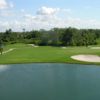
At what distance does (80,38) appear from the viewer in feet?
246

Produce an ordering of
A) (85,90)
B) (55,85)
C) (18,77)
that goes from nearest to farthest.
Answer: (85,90) → (55,85) → (18,77)

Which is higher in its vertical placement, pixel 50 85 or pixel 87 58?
pixel 50 85

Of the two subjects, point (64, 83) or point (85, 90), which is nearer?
point (85, 90)

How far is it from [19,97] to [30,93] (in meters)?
1.32

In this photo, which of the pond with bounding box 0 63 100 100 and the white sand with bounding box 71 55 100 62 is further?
the white sand with bounding box 71 55 100 62

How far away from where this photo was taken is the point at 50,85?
21.3 meters

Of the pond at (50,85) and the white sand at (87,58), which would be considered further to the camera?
the white sand at (87,58)

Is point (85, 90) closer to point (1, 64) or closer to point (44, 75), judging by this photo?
point (44, 75)

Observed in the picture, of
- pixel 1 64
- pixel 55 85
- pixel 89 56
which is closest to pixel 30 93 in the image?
pixel 55 85

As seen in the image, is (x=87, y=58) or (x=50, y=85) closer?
(x=50, y=85)

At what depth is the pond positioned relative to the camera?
17.9 m

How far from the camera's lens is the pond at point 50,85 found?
17.9m

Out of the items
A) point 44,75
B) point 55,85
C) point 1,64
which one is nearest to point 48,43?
point 1,64

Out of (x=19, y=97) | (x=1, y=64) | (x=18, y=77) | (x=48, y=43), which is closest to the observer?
(x=19, y=97)
